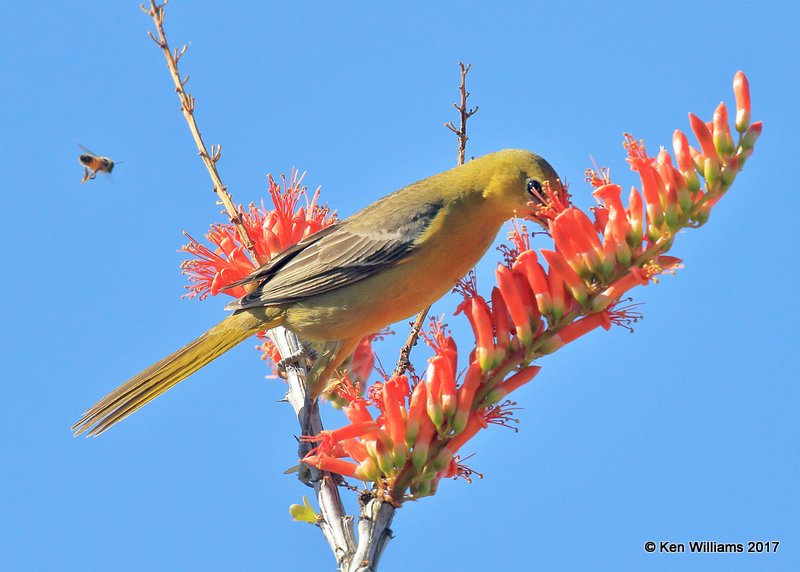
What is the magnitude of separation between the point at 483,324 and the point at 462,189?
2.21 metres

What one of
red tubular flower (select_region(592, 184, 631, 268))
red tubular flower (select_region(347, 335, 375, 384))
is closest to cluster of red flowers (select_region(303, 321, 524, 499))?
red tubular flower (select_region(592, 184, 631, 268))

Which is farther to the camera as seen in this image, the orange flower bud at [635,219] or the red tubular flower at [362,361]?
the red tubular flower at [362,361]

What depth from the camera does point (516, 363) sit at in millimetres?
5492

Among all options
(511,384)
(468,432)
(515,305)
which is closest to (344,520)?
(468,432)

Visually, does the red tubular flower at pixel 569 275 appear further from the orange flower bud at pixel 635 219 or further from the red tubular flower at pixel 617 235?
the orange flower bud at pixel 635 219

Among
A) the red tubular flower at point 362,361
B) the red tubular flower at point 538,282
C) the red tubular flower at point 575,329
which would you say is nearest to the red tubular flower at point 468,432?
the red tubular flower at point 575,329

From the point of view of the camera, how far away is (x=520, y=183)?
705 cm

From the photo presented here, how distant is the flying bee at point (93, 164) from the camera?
10023mm

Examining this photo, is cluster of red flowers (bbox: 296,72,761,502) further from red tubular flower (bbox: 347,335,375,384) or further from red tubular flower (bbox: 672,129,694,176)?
red tubular flower (bbox: 347,335,375,384)

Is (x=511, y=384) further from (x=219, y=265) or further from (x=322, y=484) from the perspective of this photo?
(x=219, y=265)

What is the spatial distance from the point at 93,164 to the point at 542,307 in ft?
21.6

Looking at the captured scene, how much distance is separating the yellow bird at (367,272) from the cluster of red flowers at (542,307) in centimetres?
141

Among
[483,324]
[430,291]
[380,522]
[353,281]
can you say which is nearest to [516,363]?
[483,324]

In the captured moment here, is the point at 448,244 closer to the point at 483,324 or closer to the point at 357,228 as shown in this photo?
the point at 357,228
